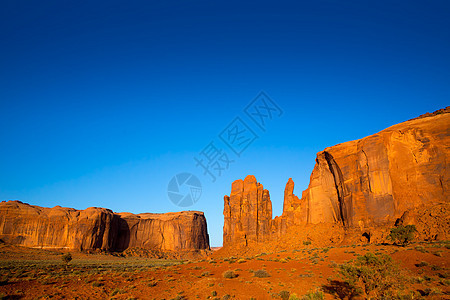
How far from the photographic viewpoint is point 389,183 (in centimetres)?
4219

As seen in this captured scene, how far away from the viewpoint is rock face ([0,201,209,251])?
94000 millimetres

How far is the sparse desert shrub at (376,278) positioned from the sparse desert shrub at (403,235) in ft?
61.1

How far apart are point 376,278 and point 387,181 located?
1262 inches

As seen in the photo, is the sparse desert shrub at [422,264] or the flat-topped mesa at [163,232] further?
the flat-topped mesa at [163,232]

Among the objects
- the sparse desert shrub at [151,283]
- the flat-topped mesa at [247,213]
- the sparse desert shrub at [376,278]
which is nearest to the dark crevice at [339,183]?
the flat-topped mesa at [247,213]

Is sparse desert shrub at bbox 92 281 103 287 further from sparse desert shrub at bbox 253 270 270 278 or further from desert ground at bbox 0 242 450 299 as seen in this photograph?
sparse desert shrub at bbox 253 270 270 278

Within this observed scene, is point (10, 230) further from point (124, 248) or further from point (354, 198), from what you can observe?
point (354, 198)

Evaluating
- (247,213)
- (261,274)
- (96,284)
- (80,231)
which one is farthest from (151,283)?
(80,231)

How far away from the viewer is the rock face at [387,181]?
37.7m

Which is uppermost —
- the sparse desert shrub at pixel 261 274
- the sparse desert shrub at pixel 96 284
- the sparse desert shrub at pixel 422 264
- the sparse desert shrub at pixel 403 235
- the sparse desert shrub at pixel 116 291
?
the sparse desert shrub at pixel 403 235

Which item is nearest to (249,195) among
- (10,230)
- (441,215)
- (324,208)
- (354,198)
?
(324,208)

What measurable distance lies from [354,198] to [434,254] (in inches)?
934

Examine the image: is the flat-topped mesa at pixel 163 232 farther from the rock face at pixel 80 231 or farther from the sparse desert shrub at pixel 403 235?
the sparse desert shrub at pixel 403 235

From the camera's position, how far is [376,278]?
15102mm
